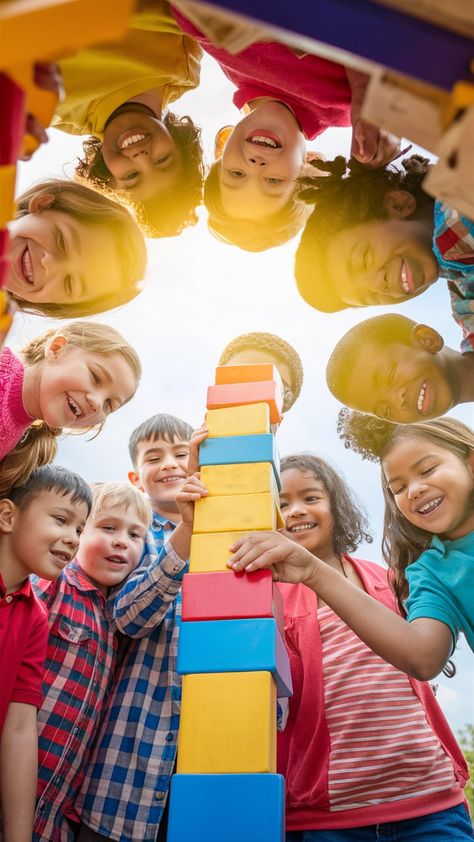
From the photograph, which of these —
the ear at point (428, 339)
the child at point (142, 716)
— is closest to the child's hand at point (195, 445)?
the child at point (142, 716)

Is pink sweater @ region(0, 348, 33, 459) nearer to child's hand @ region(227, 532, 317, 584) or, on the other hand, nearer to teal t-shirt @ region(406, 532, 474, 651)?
child's hand @ region(227, 532, 317, 584)

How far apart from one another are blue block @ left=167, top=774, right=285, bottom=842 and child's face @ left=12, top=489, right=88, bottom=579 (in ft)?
4.10

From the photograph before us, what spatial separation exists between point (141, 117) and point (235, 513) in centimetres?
179

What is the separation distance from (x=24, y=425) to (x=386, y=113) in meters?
2.33

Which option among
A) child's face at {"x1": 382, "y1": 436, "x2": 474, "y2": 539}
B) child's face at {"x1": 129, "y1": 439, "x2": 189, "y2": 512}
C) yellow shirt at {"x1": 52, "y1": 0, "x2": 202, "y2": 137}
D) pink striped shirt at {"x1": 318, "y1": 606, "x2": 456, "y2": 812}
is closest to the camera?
pink striped shirt at {"x1": 318, "y1": 606, "x2": 456, "y2": 812}

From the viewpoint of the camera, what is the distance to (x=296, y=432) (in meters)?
3.97

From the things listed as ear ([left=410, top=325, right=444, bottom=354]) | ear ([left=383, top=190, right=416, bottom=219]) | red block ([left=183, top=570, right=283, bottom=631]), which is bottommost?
red block ([left=183, top=570, right=283, bottom=631])

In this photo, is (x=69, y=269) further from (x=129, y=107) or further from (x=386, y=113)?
(x=386, y=113)

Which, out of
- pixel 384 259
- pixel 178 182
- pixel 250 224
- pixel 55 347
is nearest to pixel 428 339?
pixel 384 259

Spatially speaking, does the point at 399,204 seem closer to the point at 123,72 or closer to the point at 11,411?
the point at 123,72

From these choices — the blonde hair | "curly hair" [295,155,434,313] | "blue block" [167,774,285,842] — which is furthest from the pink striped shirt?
"curly hair" [295,155,434,313]

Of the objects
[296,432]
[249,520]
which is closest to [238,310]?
[296,432]

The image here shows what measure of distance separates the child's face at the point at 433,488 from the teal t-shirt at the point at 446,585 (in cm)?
8

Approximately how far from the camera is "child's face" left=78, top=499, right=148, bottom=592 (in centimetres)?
316
